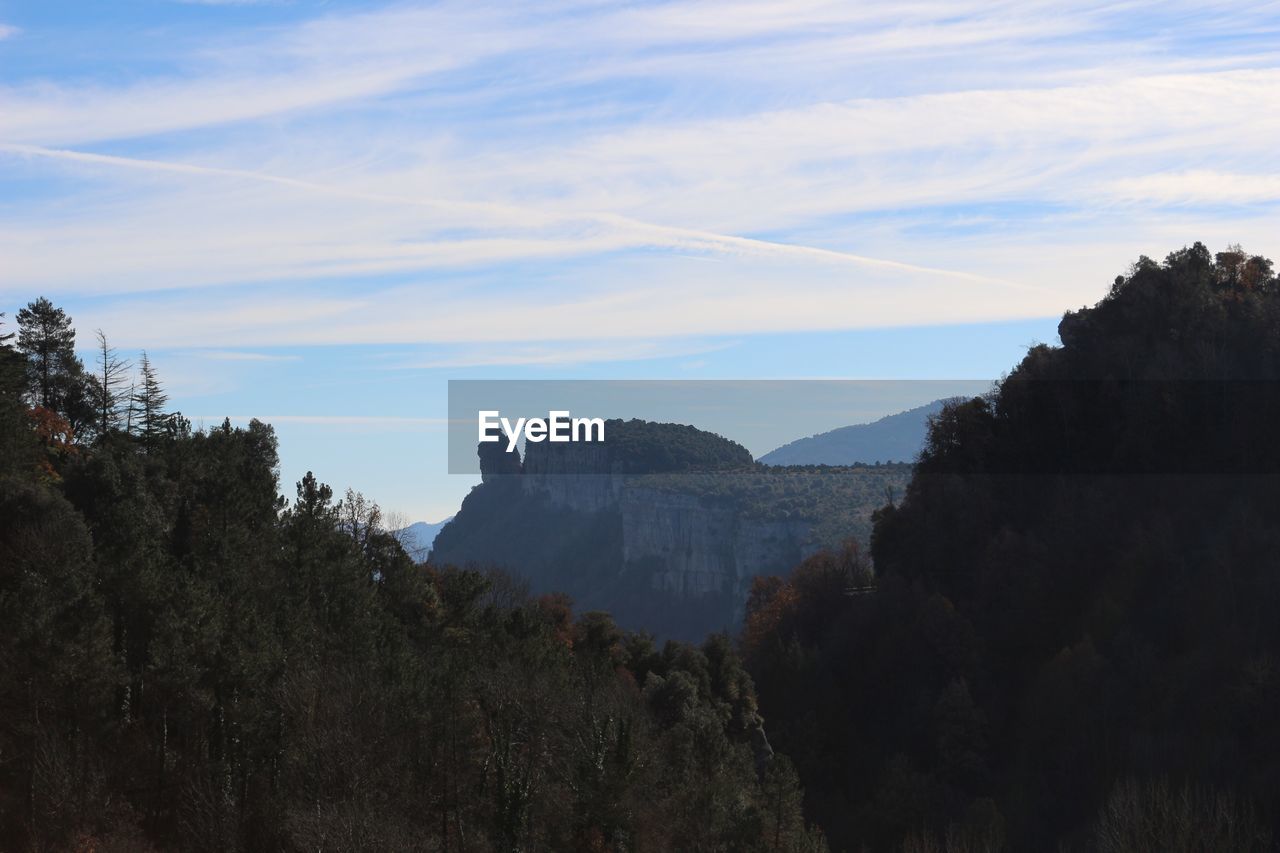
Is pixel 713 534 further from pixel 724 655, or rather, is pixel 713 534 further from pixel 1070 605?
pixel 724 655

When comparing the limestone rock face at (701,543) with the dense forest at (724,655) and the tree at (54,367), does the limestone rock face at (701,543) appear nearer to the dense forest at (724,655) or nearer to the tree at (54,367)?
the dense forest at (724,655)

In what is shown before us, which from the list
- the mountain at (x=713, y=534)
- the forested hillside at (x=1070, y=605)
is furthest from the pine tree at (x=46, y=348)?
the mountain at (x=713, y=534)

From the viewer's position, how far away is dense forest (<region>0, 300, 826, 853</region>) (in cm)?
3934

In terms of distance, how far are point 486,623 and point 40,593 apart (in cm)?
2511

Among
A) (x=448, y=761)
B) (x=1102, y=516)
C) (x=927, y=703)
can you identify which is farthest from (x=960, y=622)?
(x=448, y=761)

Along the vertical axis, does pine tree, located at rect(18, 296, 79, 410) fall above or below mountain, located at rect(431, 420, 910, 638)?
above

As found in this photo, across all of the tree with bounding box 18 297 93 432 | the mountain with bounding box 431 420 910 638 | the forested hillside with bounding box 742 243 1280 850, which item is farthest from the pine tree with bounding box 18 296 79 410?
the mountain with bounding box 431 420 910 638

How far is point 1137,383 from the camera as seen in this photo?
3376 inches

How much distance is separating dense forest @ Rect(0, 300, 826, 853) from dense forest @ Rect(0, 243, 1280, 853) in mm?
145

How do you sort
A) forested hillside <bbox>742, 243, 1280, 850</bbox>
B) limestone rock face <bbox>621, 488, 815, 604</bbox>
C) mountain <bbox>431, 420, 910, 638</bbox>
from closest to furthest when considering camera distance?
forested hillside <bbox>742, 243, 1280, 850</bbox> → limestone rock face <bbox>621, 488, 815, 604</bbox> → mountain <bbox>431, 420, 910, 638</bbox>

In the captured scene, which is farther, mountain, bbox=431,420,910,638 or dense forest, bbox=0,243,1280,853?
mountain, bbox=431,420,910,638

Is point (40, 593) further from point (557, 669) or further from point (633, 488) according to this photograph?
point (633, 488)

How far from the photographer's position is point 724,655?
72000mm

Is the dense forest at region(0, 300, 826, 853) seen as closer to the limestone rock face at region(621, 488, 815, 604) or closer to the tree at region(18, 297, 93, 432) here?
the tree at region(18, 297, 93, 432)
